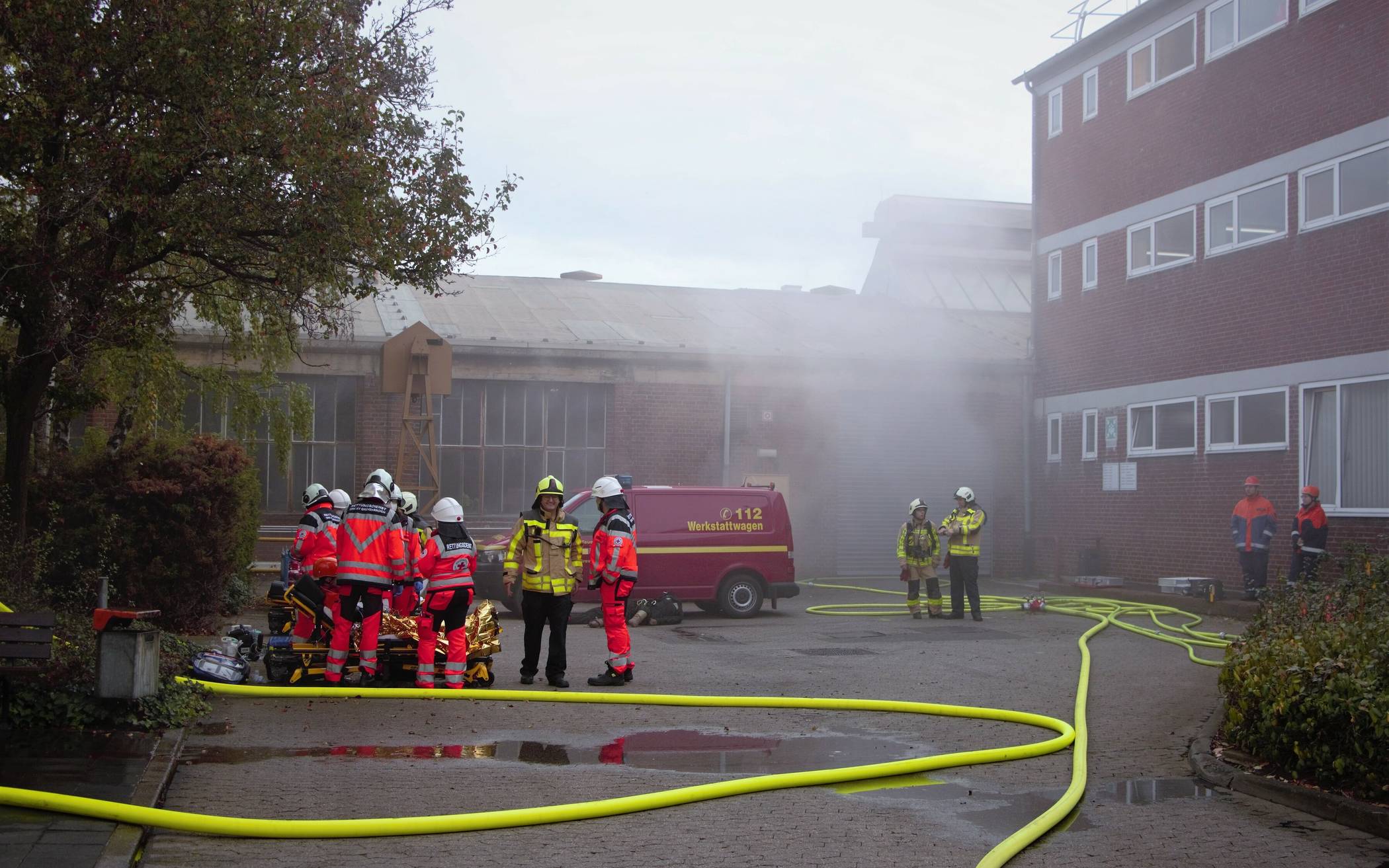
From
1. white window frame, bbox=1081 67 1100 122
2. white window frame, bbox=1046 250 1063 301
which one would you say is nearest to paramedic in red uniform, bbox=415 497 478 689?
white window frame, bbox=1046 250 1063 301

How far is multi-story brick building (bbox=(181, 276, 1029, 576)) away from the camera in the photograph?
862 inches

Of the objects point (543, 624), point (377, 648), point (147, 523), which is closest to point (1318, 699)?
point (543, 624)

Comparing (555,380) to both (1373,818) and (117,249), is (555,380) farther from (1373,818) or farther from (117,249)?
(1373,818)

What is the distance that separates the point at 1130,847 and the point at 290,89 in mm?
8113

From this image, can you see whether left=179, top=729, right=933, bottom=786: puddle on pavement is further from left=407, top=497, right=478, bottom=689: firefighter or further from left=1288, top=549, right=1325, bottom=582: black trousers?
left=1288, top=549, right=1325, bottom=582: black trousers

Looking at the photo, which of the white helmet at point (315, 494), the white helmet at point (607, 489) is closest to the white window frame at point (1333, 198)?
the white helmet at point (607, 489)

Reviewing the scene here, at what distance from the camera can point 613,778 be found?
6984 millimetres

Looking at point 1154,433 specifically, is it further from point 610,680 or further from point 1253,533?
point 610,680

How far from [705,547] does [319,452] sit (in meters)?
8.50

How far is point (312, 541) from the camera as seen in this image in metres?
11.1

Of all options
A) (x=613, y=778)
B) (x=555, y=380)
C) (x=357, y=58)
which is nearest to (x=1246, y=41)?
(x=555, y=380)

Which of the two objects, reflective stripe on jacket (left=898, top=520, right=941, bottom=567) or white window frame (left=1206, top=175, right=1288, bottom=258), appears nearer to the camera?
reflective stripe on jacket (left=898, top=520, right=941, bottom=567)

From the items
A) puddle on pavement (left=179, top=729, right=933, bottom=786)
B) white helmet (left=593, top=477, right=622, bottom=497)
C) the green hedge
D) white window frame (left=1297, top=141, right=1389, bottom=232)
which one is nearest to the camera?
the green hedge

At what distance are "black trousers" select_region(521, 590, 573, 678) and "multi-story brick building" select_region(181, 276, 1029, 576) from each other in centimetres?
1052
